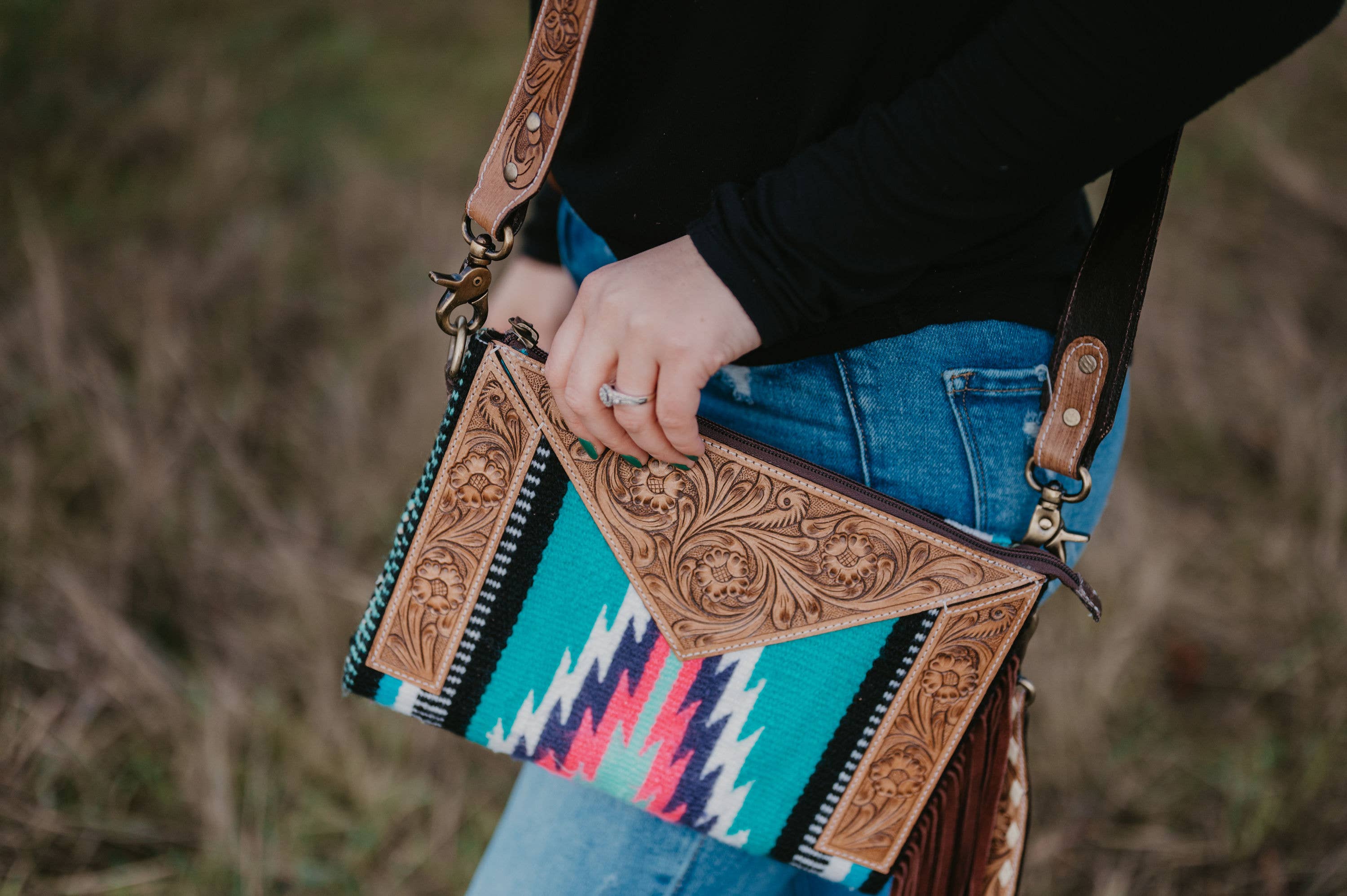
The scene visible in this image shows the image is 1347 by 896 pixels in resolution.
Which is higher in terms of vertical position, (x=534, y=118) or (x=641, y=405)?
(x=534, y=118)

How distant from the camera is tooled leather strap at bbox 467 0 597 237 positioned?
663 mm

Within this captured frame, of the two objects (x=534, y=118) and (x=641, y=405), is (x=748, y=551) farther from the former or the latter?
(x=534, y=118)

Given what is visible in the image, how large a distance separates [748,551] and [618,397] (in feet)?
0.68

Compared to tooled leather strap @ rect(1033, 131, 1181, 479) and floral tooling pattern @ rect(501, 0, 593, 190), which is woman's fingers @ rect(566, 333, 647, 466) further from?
tooled leather strap @ rect(1033, 131, 1181, 479)

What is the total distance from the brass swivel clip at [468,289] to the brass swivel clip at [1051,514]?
0.51 meters

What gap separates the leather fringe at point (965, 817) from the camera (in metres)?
0.77

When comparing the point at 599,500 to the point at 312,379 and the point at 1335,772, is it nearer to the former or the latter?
the point at 1335,772

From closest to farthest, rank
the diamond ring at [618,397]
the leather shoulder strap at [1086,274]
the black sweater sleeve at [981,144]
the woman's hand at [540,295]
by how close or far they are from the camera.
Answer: the black sweater sleeve at [981,144]
the diamond ring at [618,397]
the leather shoulder strap at [1086,274]
the woman's hand at [540,295]

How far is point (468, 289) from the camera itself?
0.72 meters

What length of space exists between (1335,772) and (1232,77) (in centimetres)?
178

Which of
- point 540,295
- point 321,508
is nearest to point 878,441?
point 540,295

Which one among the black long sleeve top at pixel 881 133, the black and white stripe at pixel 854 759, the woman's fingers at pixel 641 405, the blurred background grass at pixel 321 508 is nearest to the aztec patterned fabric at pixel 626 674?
the black and white stripe at pixel 854 759

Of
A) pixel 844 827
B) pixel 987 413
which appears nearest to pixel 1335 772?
pixel 844 827

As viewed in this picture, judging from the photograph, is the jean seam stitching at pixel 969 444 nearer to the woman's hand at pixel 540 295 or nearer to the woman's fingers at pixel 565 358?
the woman's fingers at pixel 565 358
